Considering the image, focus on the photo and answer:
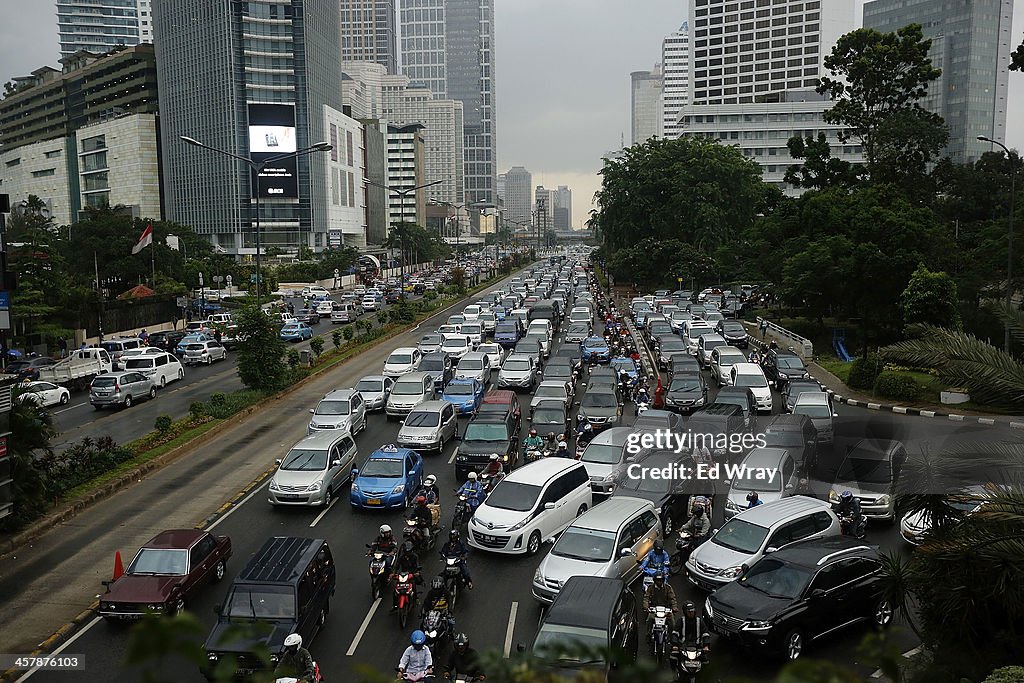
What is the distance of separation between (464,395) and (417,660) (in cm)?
1863

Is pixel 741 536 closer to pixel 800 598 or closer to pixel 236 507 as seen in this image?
pixel 800 598

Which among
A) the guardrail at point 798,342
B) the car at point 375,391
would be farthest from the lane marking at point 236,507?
the guardrail at point 798,342

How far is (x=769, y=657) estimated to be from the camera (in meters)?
11.2

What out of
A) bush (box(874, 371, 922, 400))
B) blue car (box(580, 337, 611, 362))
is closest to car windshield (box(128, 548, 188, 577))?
bush (box(874, 371, 922, 400))

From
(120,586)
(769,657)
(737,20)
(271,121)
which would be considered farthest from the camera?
(737,20)

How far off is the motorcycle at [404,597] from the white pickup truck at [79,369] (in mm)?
26298

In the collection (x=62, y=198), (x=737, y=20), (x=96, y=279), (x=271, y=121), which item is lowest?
(x=96, y=279)

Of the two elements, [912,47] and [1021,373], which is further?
[912,47]

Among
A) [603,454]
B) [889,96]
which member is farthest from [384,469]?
[889,96]

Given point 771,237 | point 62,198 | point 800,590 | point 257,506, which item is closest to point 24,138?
point 62,198

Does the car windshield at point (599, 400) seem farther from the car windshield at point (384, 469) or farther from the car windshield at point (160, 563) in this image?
the car windshield at point (160, 563)

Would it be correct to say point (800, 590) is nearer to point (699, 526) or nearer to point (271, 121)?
point (699, 526)

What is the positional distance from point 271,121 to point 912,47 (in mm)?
88253

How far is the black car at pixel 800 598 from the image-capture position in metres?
11.3
